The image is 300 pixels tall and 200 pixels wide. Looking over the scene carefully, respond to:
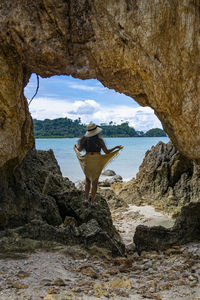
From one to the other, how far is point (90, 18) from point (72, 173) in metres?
21.5

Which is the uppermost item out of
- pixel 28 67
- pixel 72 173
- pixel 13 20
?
pixel 13 20

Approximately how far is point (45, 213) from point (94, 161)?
1475 mm

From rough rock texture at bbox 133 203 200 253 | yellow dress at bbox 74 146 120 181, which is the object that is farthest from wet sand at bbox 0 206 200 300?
yellow dress at bbox 74 146 120 181

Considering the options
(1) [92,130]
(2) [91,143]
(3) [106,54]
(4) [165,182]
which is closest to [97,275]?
(2) [91,143]

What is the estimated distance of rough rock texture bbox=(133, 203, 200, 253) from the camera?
19.0 feet

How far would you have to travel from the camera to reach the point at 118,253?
5.32 meters

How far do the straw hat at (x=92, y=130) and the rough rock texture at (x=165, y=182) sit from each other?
391 cm

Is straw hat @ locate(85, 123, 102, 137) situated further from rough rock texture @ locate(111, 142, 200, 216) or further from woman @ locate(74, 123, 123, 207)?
rough rock texture @ locate(111, 142, 200, 216)

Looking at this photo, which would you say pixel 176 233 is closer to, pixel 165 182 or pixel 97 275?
pixel 97 275

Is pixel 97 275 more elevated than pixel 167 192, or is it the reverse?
pixel 167 192

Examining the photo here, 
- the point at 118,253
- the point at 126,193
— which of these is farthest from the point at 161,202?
the point at 118,253

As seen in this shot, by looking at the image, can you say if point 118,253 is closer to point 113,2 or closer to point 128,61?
point 128,61

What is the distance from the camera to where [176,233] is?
19.2 feet

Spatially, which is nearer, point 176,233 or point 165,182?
point 176,233
